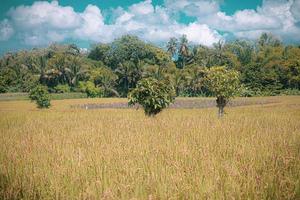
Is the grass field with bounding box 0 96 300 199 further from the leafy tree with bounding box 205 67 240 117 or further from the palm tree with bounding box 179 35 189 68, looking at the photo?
the palm tree with bounding box 179 35 189 68

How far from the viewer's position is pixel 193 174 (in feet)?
19.6

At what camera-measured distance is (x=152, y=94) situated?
20781 millimetres

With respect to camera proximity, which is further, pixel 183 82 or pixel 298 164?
pixel 183 82

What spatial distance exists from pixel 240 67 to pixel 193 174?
298ft

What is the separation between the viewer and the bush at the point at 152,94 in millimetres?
20734

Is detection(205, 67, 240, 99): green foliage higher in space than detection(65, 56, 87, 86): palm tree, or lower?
lower

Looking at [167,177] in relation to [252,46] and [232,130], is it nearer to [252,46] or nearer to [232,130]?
[232,130]

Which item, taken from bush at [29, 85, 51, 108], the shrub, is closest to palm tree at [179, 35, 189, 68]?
the shrub

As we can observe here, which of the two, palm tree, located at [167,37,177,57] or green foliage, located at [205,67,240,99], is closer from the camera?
green foliage, located at [205,67,240,99]

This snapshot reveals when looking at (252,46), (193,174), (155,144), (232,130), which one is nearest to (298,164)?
(193,174)

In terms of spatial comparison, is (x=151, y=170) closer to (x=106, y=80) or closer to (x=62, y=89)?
(x=106, y=80)

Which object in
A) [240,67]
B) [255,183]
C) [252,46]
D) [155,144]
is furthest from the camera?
[252,46]

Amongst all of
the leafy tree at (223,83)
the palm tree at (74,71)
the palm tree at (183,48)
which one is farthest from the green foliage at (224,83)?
the palm tree at (183,48)

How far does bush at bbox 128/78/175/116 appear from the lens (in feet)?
68.0
